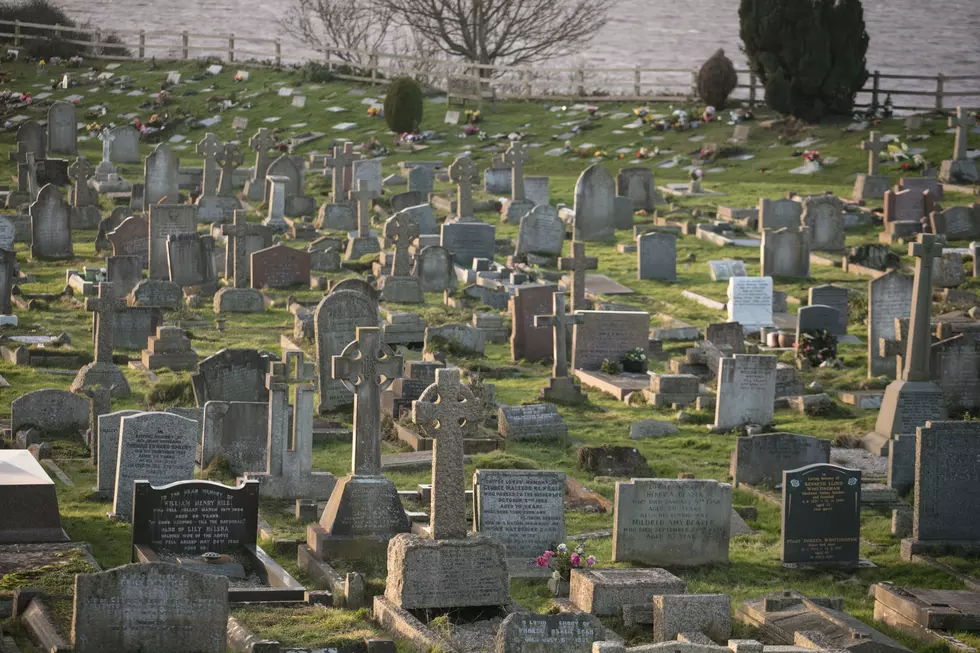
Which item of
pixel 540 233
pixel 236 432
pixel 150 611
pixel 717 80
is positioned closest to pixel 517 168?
pixel 540 233

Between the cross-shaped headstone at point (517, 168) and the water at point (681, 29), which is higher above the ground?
the water at point (681, 29)

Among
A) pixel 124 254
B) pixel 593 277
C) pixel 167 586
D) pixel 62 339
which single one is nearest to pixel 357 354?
pixel 167 586

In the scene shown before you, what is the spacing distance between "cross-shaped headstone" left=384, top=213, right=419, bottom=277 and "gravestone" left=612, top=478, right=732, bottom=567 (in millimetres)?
13636

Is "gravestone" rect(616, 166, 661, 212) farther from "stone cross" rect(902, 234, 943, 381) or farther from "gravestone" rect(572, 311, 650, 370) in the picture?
"stone cross" rect(902, 234, 943, 381)

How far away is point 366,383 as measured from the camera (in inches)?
648

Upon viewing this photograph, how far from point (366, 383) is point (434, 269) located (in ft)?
45.8

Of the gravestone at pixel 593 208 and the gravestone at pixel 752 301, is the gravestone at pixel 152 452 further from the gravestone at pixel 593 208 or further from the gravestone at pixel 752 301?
the gravestone at pixel 593 208

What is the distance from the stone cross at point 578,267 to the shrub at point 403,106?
75.2 feet

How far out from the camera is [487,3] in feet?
199

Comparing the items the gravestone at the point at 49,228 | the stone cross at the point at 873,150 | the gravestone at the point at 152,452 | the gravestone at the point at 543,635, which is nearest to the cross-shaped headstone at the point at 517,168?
A: the stone cross at the point at 873,150

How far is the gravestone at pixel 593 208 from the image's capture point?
116ft

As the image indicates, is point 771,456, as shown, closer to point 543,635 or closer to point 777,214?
point 543,635

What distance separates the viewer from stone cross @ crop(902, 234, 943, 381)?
20.5 metres

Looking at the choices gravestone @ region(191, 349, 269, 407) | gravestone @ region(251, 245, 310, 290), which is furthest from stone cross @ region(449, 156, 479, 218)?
gravestone @ region(191, 349, 269, 407)
